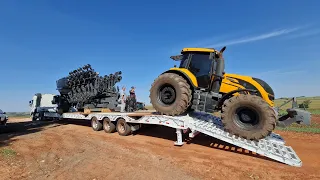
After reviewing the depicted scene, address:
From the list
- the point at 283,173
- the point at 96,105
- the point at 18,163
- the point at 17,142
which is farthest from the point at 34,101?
the point at 283,173

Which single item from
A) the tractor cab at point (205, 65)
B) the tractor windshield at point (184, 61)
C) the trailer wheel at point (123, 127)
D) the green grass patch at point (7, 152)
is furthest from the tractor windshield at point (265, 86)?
the green grass patch at point (7, 152)

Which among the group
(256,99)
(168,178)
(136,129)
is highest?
(256,99)

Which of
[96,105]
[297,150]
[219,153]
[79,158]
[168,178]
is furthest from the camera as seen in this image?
[96,105]

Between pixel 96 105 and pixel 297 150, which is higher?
pixel 96 105

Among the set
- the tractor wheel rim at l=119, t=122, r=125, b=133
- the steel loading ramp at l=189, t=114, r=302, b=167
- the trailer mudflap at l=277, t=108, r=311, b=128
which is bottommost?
the steel loading ramp at l=189, t=114, r=302, b=167

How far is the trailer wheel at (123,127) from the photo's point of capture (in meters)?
10.0

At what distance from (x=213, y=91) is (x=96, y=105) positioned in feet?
27.3

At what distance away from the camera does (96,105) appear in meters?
14.3

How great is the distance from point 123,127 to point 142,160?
3.96 meters

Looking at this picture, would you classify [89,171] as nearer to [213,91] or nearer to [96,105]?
[213,91]

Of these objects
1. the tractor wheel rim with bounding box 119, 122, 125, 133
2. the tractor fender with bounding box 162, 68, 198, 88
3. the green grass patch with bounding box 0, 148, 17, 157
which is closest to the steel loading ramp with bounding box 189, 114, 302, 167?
Result: the tractor fender with bounding box 162, 68, 198, 88

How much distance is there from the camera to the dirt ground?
214 inches

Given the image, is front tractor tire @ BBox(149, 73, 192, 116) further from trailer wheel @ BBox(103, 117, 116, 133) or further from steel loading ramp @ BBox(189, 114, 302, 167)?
trailer wheel @ BBox(103, 117, 116, 133)

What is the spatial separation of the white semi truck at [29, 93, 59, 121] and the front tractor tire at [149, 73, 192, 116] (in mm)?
10235
